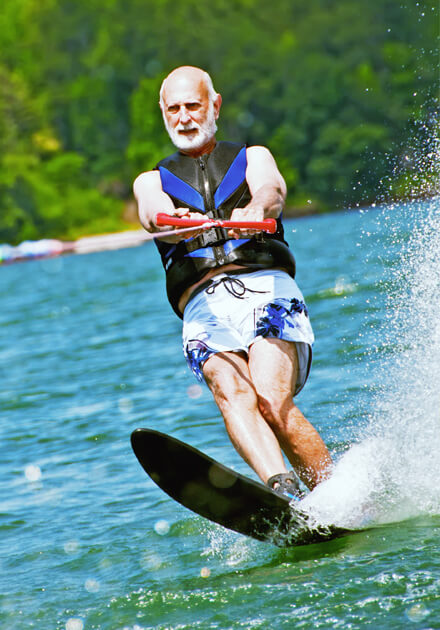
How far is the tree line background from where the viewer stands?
6338cm

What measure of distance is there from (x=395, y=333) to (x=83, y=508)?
14.6 ft

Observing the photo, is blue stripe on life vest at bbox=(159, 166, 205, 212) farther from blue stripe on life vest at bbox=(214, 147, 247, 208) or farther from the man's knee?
the man's knee

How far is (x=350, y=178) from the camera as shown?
64.4 metres

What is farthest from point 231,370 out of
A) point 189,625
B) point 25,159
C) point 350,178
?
point 25,159

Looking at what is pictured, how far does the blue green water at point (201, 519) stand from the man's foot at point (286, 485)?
0.15 m

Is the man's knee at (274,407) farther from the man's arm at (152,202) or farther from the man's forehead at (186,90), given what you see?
the man's forehead at (186,90)

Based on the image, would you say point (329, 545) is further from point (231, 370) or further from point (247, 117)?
point (247, 117)

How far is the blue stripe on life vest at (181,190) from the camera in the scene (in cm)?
455

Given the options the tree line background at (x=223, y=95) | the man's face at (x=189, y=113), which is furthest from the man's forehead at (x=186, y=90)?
the tree line background at (x=223, y=95)

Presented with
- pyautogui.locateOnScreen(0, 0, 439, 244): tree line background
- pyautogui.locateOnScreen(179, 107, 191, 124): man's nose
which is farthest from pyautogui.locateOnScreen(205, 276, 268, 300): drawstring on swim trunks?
pyautogui.locateOnScreen(0, 0, 439, 244): tree line background

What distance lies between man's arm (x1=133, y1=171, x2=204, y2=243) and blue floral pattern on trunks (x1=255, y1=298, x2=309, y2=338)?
1.62 feet

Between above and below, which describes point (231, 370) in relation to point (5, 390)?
above

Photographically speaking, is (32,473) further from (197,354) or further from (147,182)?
(147,182)

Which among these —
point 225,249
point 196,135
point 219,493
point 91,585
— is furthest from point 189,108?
point 91,585
